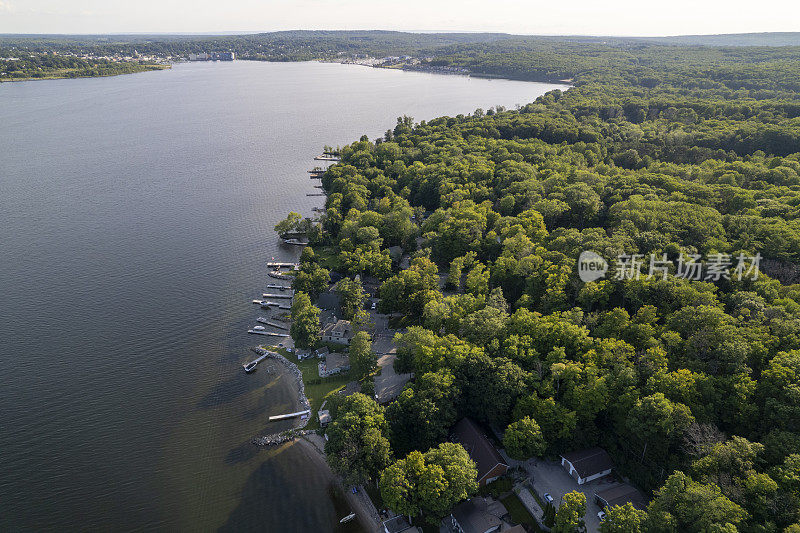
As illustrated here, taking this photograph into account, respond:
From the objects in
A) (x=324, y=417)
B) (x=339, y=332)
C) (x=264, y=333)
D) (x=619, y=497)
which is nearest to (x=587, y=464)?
(x=619, y=497)

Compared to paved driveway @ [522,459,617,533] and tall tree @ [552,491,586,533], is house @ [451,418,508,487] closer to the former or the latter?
paved driveway @ [522,459,617,533]

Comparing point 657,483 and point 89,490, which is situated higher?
point 657,483

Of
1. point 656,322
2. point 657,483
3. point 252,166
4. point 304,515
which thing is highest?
point 252,166

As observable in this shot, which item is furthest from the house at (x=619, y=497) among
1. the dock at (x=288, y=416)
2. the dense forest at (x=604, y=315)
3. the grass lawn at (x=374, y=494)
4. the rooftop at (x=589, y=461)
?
the dock at (x=288, y=416)

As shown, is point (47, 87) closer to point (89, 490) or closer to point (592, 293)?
point (89, 490)

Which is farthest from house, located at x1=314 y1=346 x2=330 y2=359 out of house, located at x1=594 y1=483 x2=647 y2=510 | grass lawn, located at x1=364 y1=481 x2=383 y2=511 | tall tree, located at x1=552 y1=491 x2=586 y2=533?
house, located at x1=594 y1=483 x2=647 y2=510

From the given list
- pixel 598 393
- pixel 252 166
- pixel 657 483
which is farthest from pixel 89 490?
pixel 252 166
